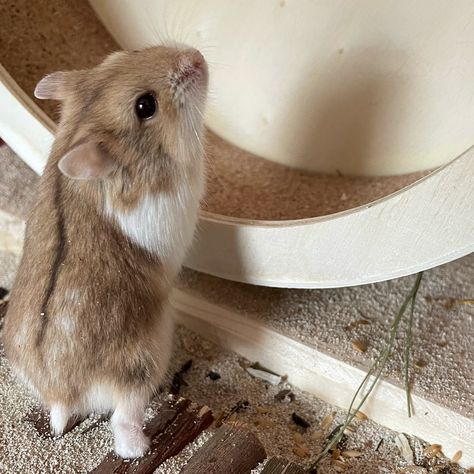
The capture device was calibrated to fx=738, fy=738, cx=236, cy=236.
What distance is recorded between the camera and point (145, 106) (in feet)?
5.52

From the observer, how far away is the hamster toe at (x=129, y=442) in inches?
68.4

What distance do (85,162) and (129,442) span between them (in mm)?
670

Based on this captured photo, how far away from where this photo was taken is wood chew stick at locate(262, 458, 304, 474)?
1.66 metres

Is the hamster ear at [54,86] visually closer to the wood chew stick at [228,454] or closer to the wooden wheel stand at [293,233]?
the wooden wheel stand at [293,233]

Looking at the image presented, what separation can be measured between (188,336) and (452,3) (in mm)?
1228

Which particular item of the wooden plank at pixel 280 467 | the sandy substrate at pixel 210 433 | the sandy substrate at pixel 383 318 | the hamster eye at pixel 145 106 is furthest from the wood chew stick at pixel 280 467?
the hamster eye at pixel 145 106

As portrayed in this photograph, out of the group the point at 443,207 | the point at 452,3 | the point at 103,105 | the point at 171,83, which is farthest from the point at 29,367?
the point at 452,3

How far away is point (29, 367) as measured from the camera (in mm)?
1736

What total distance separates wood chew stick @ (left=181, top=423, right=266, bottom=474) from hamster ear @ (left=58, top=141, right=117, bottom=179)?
67 centimetres

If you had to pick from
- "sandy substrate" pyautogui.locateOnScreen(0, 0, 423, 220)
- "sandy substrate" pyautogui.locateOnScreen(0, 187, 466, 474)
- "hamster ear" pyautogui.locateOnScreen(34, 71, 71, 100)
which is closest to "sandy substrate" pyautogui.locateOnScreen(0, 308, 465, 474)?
"sandy substrate" pyautogui.locateOnScreen(0, 187, 466, 474)

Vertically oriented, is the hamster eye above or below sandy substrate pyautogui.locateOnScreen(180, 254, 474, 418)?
above

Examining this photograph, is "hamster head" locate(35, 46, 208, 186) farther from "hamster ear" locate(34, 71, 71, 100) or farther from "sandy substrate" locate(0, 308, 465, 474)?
"sandy substrate" locate(0, 308, 465, 474)

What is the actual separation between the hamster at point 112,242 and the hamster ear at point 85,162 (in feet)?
0.05

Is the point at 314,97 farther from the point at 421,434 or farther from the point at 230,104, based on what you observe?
the point at 421,434
